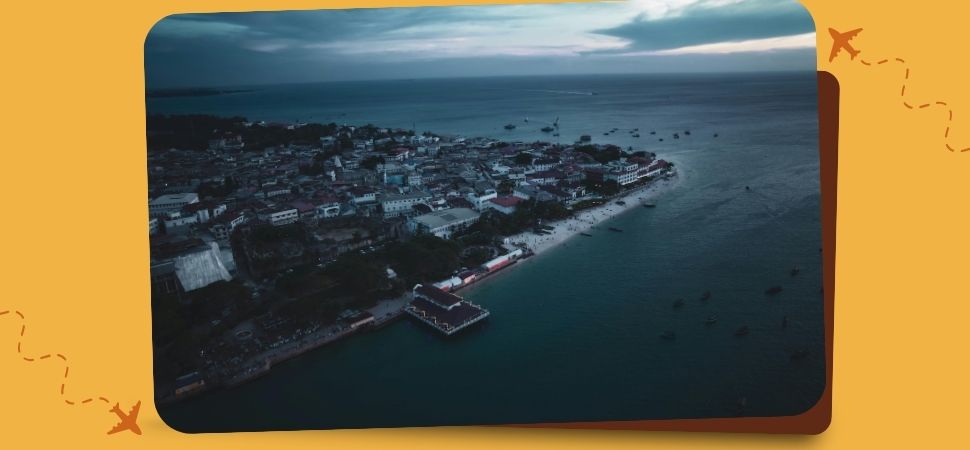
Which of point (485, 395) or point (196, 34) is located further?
point (485, 395)

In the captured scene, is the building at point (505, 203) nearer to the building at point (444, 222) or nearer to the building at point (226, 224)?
the building at point (444, 222)

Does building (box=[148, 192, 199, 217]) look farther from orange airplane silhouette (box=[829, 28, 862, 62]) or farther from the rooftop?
orange airplane silhouette (box=[829, 28, 862, 62])

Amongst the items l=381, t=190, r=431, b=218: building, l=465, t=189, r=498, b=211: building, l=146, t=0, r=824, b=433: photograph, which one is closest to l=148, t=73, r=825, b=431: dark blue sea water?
l=146, t=0, r=824, b=433: photograph

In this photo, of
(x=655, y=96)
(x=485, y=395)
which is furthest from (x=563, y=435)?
(x=655, y=96)

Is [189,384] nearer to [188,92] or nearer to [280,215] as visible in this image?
[188,92]

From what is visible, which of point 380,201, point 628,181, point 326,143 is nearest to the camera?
point 380,201

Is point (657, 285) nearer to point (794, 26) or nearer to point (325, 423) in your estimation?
point (794, 26)

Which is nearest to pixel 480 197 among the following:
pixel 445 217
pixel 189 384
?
pixel 445 217

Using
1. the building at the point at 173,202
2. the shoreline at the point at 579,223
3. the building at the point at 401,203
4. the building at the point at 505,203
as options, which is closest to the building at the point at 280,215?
the building at the point at 173,202
